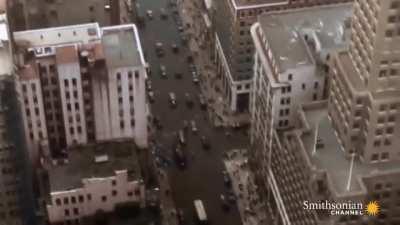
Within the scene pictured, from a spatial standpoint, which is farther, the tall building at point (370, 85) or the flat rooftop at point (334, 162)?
the flat rooftop at point (334, 162)

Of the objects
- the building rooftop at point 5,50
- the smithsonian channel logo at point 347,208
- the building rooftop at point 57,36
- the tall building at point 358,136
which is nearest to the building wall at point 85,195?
the building rooftop at point 5,50

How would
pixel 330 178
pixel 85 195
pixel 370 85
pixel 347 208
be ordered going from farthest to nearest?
1. pixel 85 195
2. pixel 330 178
3. pixel 370 85
4. pixel 347 208

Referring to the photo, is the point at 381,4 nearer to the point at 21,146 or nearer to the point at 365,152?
the point at 365,152

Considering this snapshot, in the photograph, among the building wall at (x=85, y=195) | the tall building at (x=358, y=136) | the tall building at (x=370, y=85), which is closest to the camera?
the tall building at (x=370, y=85)

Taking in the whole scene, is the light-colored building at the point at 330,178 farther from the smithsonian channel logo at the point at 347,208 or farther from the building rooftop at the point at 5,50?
the building rooftop at the point at 5,50

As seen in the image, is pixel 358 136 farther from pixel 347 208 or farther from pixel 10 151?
pixel 10 151

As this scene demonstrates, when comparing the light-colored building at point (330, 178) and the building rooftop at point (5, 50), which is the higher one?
the building rooftop at point (5, 50)

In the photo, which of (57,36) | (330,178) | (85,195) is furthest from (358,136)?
(57,36)
